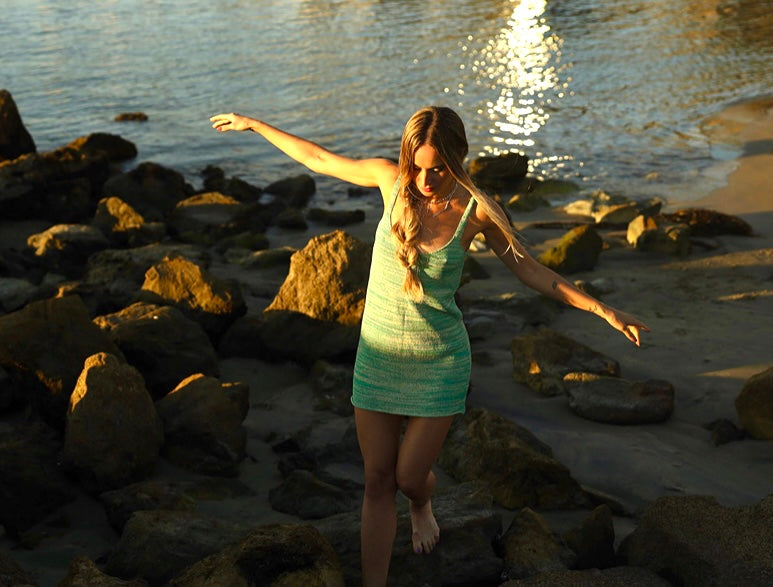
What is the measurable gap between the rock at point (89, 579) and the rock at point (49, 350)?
2.23m

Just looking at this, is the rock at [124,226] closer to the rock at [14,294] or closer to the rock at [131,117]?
the rock at [14,294]

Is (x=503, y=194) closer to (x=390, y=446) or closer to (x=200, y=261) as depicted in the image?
(x=200, y=261)

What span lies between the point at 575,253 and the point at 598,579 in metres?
6.80

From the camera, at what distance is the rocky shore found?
185 inches

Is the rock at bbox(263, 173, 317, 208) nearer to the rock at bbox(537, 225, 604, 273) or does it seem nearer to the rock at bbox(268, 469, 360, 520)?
the rock at bbox(537, 225, 604, 273)

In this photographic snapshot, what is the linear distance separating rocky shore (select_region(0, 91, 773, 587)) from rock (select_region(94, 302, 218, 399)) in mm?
16

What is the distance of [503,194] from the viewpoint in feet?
50.1

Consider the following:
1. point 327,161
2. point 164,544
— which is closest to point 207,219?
point 327,161

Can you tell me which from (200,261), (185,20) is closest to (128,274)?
(200,261)

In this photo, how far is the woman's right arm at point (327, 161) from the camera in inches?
181

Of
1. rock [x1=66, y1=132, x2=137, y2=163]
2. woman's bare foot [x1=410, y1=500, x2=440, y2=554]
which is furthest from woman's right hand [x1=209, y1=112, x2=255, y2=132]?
rock [x1=66, y1=132, x2=137, y2=163]

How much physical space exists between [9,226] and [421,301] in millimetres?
10319

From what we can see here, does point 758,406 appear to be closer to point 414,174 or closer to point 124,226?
point 414,174

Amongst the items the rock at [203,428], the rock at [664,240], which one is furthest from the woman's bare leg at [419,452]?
the rock at [664,240]
